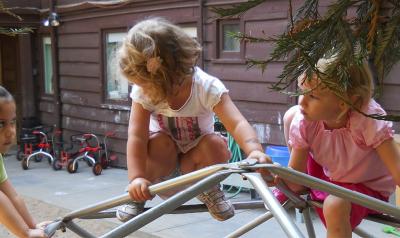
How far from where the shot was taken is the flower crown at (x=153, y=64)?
7.05ft

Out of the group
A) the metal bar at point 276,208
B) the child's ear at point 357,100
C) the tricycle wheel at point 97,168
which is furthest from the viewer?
the tricycle wheel at point 97,168

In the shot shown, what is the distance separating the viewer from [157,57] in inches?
85.0

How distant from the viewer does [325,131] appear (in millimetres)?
2172

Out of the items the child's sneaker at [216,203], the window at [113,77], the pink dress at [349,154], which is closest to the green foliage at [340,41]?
the pink dress at [349,154]

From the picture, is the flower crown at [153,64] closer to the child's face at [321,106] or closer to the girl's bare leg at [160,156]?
the girl's bare leg at [160,156]

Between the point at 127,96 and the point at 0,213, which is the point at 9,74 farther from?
the point at 0,213

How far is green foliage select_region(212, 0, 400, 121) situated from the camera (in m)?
1.27

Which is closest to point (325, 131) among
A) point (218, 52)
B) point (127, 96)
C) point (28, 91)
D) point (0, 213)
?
point (0, 213)

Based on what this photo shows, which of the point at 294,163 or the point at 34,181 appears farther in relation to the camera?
the point at 34,181

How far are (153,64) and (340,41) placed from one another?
97 centimetres

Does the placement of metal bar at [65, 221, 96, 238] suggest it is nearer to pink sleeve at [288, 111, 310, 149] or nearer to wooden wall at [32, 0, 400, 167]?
pink sleeve at [288, 111, 310, 149]

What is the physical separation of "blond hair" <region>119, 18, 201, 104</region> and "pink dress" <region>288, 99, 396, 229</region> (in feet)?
1.58

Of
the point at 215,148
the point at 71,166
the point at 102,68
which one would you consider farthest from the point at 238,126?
the point at 102,68

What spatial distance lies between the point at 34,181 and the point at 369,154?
6793 millimetres
